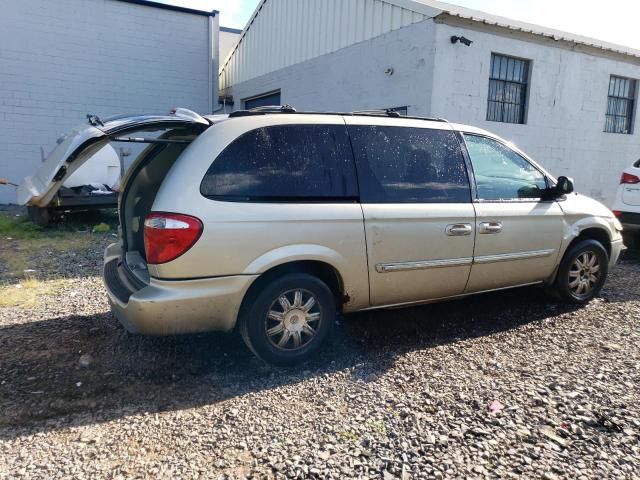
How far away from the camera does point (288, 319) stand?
3529mm

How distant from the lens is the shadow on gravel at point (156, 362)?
310cm

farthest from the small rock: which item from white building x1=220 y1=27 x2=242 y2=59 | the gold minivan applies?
white building x1=220 y1=27 x2=242 y2=59

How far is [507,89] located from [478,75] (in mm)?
1059

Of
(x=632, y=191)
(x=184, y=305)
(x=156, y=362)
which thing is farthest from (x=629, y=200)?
(x=156, y=362)

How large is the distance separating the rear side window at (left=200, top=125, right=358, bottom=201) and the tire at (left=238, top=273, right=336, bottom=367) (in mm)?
629

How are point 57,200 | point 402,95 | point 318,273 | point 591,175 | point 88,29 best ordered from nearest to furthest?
point 318,273 → point 57,200 → point 402,95 → point 591,175 → point 88,29

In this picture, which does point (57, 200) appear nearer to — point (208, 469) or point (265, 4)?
point (208, 469)

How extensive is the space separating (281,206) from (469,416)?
182cm

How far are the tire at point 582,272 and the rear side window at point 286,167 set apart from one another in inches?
103

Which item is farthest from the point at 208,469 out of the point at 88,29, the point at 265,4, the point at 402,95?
the point at 265,4

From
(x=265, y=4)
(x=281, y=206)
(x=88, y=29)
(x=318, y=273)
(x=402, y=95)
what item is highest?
(x=265, y=4)

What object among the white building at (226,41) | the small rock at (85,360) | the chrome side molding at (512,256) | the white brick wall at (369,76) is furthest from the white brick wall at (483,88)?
the white building at (226,41)

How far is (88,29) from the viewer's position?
13.0m

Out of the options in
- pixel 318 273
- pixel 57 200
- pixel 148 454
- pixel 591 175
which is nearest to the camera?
pixel 148 454
